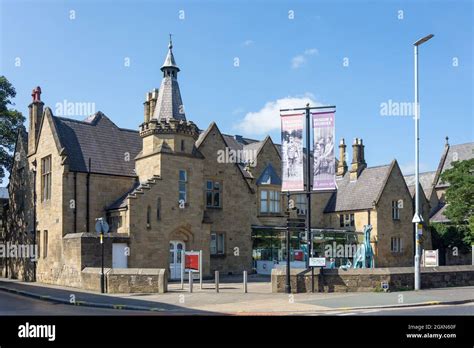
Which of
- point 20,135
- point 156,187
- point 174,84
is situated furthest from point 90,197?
point 20,135

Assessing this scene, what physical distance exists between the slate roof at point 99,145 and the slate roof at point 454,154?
3680 cm

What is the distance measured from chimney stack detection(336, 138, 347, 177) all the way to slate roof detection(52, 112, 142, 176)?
22.3 meters

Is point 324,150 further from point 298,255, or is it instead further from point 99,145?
point 99,145

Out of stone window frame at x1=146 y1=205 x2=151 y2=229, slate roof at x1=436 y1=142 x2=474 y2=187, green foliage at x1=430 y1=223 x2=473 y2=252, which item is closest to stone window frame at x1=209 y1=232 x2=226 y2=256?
stone window frame at x1=146 y1=205 x2=151 y2=229

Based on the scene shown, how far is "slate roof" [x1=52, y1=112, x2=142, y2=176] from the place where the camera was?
33.2 m

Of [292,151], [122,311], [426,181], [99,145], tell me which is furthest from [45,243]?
[426,181]

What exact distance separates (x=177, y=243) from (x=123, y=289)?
833 cm

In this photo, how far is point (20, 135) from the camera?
40156mm

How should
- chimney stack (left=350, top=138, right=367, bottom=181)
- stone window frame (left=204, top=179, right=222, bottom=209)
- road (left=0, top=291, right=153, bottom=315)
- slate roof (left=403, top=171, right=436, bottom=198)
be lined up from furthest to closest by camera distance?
slate roof (left=403, top=171, right=436, bottom=198), chimney stack (left=350, top=138, right=367, bottom=181), stone window frame (left=204, top=179, right=222, bottom=209), road (left=0, top=291, right=153, bottom=315)

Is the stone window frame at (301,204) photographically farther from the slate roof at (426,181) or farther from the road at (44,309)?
the road at (44,309)

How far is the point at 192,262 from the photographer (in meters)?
25.6

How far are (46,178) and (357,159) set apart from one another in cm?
2770

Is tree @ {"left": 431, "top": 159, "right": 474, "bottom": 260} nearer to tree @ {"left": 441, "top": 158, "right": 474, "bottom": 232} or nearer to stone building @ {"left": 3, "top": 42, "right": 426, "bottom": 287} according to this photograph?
tree @ {"left": 441, "top": 158, "right": 474, "bottom": 232}
